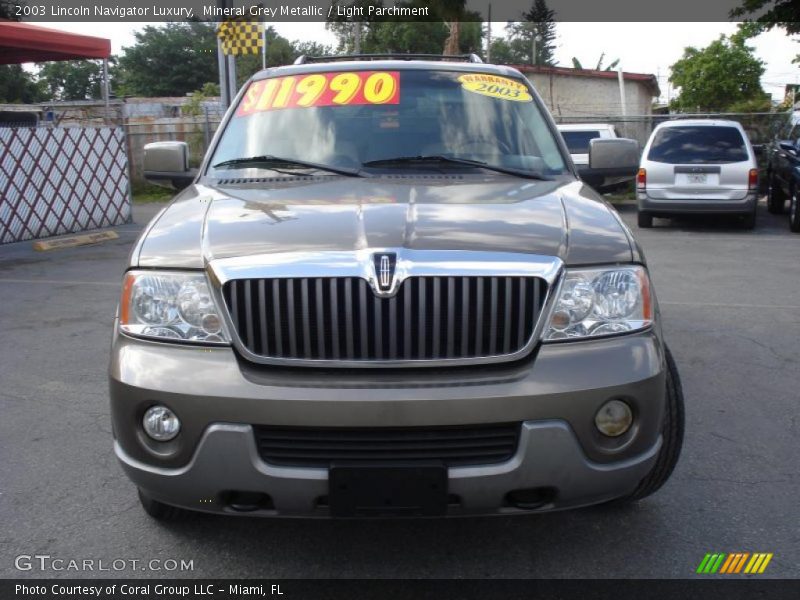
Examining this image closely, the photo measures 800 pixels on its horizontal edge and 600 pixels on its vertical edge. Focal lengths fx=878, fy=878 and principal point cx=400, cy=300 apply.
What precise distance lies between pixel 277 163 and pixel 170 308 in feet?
4.22

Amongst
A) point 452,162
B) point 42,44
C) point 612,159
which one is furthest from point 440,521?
point 42,44

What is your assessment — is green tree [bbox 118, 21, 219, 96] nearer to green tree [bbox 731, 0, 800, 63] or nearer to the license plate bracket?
green tree [bbox 731, 0, 800, 63]

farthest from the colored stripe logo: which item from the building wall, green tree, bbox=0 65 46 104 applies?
green tree, bbox=0 65 46 104

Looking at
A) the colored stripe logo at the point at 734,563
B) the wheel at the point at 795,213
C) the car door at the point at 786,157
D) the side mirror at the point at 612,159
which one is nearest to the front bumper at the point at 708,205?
the wheel at the point at 795,213

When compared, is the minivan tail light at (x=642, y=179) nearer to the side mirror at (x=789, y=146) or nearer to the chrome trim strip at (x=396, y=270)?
the side mirror at (x=789, y=146)

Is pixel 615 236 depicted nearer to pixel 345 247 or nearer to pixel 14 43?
pixel 345 247

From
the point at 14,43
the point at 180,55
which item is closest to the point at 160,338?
the point at 14,43

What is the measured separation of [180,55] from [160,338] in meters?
73.5

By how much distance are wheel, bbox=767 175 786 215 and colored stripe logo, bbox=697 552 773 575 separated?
43.1 feet

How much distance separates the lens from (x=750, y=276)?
9.26 metres

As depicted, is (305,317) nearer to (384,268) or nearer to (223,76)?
(384,268)

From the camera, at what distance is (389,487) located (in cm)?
258

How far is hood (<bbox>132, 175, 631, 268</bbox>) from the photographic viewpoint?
2.82 metres

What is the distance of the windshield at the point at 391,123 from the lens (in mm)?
3977
